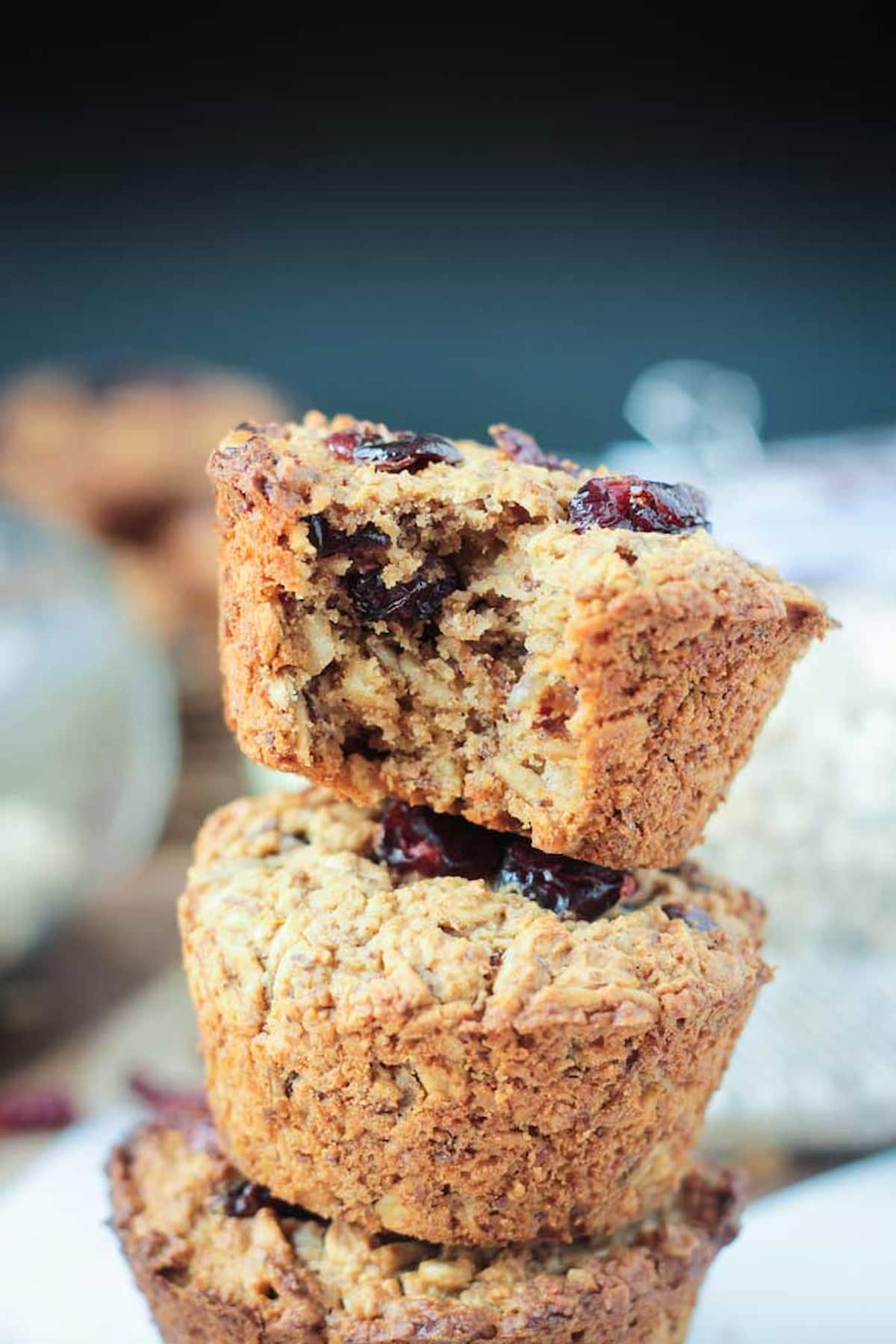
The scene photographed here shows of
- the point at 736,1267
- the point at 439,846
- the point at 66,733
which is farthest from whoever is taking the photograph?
the point at 66,733

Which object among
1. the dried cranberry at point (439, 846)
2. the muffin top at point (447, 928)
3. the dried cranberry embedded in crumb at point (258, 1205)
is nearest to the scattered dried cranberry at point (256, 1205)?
the dried cranberry embedded in crumb at point (258, 1205)

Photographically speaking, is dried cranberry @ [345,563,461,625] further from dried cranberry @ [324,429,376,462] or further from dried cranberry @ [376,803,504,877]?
dried cranberry @ [376,803,504,877]

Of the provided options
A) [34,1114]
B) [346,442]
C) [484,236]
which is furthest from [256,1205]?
[484,236]

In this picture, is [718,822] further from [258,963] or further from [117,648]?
[258,963]

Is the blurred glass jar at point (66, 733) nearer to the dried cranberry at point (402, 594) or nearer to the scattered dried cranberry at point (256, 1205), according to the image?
the scattered dried cranberry at point (256, 1205)

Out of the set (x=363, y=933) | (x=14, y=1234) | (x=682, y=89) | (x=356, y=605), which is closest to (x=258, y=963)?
(x=363, y=933)

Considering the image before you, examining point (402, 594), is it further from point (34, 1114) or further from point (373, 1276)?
point (34, 1114)
